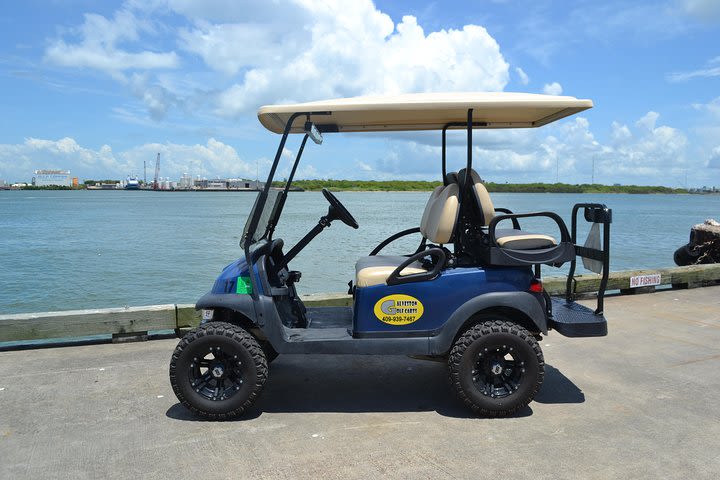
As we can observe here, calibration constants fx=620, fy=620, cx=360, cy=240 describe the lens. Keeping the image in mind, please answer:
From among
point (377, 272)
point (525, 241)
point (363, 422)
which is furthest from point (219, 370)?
point (525, 241)

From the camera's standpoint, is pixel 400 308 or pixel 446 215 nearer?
pixel 400 308

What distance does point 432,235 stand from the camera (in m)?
4.52

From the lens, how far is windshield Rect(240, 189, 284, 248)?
4.25m

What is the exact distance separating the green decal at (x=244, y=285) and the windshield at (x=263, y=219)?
0.23m

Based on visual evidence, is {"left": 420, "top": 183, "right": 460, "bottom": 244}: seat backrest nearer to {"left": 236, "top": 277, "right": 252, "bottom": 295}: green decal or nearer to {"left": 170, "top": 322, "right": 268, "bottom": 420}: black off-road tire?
{"left": 236, "top": 277, "right": 252, "bottom": 295}: green decal

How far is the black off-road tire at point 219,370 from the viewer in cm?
405

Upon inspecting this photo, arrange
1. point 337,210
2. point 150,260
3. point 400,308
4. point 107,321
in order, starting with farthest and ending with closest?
point 150,260, point 107,321, point 337,210, point 400,308

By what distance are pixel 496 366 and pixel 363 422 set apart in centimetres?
96

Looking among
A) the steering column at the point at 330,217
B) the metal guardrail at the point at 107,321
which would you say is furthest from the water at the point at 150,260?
the steering column at the point at 330,217

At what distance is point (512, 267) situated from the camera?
4191 millimetres

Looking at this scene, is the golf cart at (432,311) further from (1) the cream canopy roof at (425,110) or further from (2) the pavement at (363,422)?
(2) the pavement at (363,422)

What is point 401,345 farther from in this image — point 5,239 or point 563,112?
point 5,239

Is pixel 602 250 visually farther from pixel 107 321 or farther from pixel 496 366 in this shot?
pixel 107 321

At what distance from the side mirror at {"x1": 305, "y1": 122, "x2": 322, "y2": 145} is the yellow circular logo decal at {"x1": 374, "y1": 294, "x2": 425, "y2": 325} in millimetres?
1294
